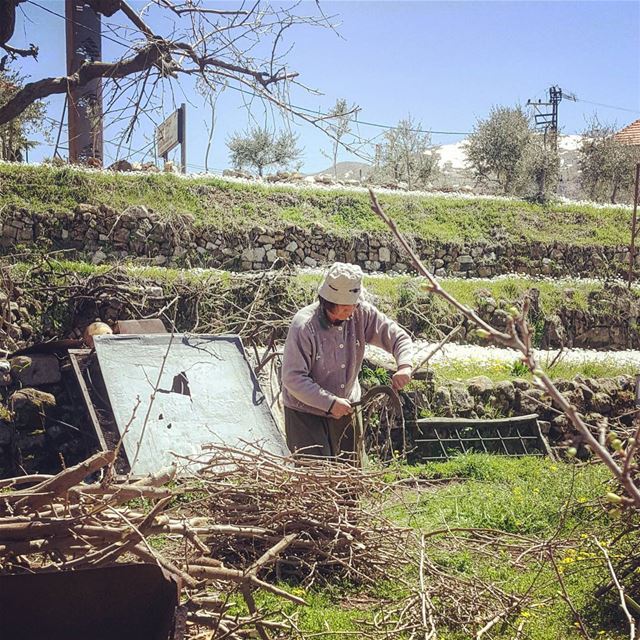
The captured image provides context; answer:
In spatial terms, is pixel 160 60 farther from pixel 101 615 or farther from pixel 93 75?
pixel 101 615

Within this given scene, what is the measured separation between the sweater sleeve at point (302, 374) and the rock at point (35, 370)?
11.4ft

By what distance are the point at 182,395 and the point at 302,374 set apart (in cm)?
258

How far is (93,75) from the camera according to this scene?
4.77 metres

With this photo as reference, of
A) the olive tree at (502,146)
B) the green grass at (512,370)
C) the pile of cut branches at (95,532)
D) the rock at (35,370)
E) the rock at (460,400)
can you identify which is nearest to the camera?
the pile of cut branches at (95,532)

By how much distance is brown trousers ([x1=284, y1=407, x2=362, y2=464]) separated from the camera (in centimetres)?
566

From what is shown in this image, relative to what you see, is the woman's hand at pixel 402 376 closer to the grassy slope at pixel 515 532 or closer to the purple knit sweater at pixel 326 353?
the purple knit sweater at pixel 326 353

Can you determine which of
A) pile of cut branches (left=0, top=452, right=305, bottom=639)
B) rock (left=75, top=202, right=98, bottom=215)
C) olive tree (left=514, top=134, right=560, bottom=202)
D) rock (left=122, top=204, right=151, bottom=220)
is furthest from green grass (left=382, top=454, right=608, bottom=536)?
olive tree (left=514, top=134, right=560, bottom=202)

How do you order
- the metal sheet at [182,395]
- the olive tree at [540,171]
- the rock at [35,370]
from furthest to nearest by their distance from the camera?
the olive tree at [540,171] → the rock at [35,370] → the metal sheet at [182,395]

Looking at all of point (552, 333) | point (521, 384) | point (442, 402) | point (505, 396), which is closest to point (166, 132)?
point (442, 402)

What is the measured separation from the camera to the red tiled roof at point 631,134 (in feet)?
146

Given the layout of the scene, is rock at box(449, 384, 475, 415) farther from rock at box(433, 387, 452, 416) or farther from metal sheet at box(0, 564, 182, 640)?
metal sheet at box(0, 564, 182, 640)

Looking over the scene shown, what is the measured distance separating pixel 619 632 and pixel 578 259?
1937 cm

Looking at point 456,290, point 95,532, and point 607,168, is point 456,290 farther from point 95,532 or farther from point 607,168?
point 607,168

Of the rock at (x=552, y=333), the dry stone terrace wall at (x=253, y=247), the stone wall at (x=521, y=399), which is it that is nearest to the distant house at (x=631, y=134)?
the dry stone terrace wall at (x=253, y=247)
